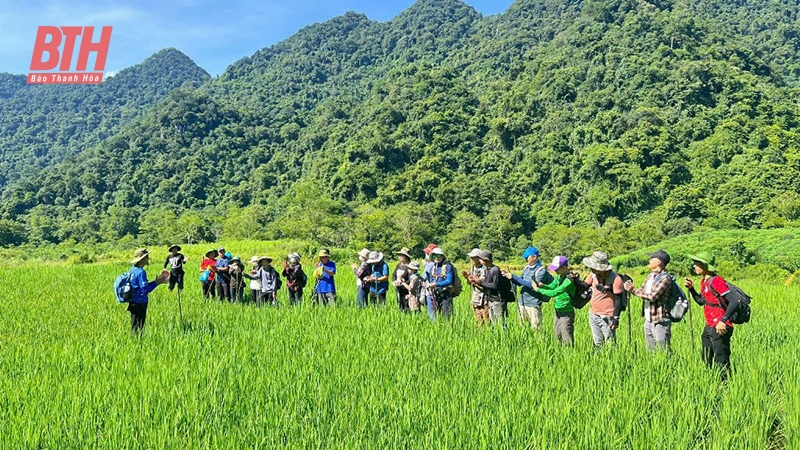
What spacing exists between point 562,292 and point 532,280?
19.3 inches

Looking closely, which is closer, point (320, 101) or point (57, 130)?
point (320, 101)

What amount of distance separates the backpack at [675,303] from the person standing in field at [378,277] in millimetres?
3970

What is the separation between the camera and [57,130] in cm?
10988

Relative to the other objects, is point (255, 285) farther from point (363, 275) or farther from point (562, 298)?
point (562, 298)

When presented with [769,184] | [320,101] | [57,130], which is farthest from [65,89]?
[769,184]

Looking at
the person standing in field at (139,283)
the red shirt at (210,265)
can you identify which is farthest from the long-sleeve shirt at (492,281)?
the red shirt at (210,265)

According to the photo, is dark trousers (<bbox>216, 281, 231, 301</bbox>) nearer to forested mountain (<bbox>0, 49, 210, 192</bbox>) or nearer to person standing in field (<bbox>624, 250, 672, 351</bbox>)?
person standing in field (<bbox>624, 250, 672, 351</bbox>)

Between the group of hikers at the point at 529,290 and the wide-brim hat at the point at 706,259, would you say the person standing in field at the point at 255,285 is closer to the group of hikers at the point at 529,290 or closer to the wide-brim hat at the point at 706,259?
the group of hikers at the point at 529,290

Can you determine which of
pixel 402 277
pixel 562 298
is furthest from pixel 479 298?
pixel 402 277

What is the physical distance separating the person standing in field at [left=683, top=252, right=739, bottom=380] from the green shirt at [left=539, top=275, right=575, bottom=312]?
1.14 meters

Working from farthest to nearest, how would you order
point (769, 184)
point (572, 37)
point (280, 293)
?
point (572, 37) < point (769, 184) < point (280, 293)

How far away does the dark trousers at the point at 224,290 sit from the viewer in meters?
9.01

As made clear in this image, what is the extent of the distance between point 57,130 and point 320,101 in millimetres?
62256

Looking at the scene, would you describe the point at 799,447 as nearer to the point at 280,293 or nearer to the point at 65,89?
the point at 280,293
